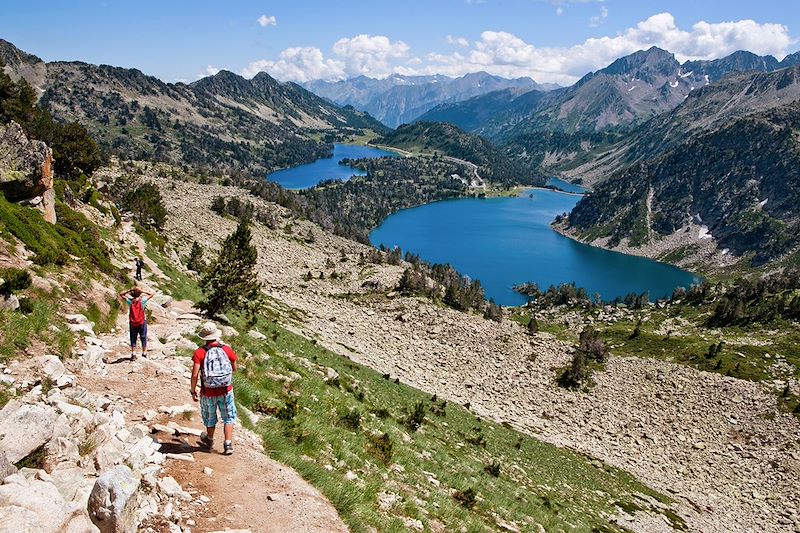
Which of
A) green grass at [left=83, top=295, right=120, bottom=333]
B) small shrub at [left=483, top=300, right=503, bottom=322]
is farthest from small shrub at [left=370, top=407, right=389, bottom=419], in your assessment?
small shrub at [left=483, top=300, right=503, bottom=322]

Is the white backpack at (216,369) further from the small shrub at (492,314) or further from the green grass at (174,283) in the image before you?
the small shrub at (492,314)

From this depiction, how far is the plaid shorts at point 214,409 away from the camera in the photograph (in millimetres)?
11812

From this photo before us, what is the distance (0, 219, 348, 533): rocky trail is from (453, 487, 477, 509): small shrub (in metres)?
9.00

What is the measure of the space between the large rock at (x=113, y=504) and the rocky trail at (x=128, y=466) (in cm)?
2

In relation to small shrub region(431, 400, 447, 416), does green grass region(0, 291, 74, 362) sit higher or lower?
higher

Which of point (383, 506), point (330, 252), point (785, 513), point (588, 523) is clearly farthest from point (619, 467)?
point (330, 252)

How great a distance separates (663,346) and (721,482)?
37.3m

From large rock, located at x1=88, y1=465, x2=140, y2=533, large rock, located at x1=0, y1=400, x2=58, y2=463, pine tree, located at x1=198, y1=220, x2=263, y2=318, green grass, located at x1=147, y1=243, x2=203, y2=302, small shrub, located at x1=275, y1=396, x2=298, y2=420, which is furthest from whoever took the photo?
green grass, located at x1=147, y1=243, x2=203, y2=302

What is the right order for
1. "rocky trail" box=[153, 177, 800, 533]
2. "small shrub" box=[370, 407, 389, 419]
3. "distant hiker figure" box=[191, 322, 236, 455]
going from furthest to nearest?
"rocky trail" box=[153, 177, 800, 533] < "small shrub" box=[370, 407, 389, 419] < "distant hiker figure" box=[191, 322, 236, 455]

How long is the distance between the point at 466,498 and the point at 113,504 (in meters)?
14.2

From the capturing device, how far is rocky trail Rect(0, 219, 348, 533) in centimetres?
750

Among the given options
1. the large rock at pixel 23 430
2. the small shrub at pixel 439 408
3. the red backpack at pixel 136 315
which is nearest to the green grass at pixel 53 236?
the red backpack at pixel 136 315

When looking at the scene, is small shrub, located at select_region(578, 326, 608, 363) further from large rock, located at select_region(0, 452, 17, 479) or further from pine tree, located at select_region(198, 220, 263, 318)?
large rock, located at select_region(0, 452, 17, 479)

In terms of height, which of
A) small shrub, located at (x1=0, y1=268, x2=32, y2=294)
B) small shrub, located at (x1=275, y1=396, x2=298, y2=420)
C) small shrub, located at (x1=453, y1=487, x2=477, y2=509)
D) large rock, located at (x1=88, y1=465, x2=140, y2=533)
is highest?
small shrub, located at (x1=0, y1=268, x2=32, y2=294)
